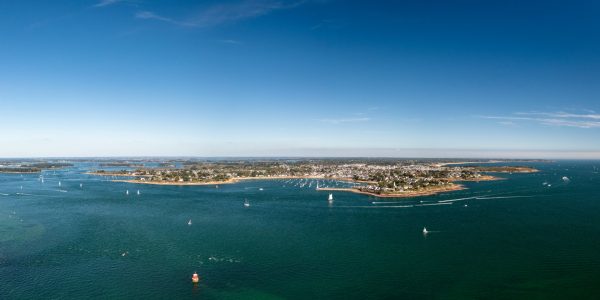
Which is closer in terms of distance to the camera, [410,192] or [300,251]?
[300,251]

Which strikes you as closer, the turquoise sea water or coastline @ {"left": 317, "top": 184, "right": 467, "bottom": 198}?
the turquoise sea water

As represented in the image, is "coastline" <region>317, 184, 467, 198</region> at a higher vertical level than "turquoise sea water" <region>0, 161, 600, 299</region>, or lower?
higher

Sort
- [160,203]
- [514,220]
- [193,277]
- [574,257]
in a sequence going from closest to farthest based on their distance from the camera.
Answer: [193,277] < [574,257] < [514,220] < [160,203]

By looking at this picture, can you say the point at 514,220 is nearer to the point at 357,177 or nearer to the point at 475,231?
the point at 475,231

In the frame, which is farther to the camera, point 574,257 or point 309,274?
point 574,257

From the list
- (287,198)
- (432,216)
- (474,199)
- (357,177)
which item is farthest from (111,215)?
(357,177)

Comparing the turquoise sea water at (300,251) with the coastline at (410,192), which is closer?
the turquoise sea water at (300,251)

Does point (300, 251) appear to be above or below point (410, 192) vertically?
below

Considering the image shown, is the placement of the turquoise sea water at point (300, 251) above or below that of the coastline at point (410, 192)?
below
